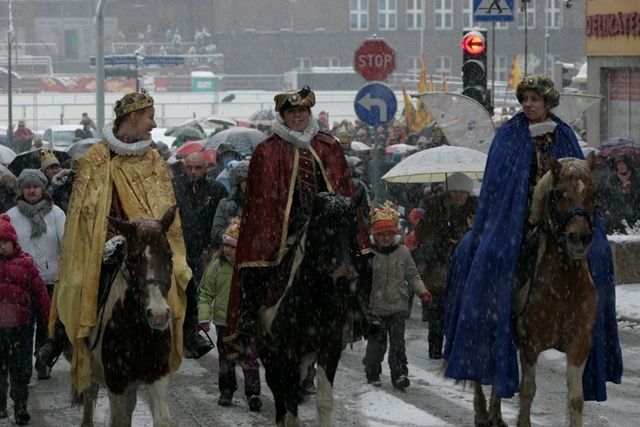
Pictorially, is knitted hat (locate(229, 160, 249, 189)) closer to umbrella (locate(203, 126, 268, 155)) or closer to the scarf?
the scarf

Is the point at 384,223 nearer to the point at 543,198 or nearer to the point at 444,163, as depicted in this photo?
the point at 444,163

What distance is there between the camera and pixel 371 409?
10.2m

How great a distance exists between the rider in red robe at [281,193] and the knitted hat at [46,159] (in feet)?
23.3

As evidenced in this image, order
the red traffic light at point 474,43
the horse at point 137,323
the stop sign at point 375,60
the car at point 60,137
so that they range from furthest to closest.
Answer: the car at point 60,137 → the stop sign at point 375,60 → the red traffic light at point 474,43 → the horse at point 137,323

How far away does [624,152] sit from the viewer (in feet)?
59.0

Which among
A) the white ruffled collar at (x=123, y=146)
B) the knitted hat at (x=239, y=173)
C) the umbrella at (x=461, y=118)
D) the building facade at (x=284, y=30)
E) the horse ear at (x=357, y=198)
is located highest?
the building facade at (x=284, y=30)

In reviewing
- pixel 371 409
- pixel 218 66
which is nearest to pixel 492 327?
pixel 371 409

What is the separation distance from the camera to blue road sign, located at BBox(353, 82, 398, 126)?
1792 centimetres

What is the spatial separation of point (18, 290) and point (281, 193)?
333 cm

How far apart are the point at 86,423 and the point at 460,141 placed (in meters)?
8.36

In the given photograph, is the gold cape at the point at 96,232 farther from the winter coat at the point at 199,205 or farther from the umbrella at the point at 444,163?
the winter coat at the point at 199,205

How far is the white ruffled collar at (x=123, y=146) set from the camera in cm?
825

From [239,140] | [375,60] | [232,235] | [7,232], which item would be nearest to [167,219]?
[232,235]

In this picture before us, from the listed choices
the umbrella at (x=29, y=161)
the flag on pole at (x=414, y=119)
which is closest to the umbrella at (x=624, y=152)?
the umbrella at (x=29, y=161)
